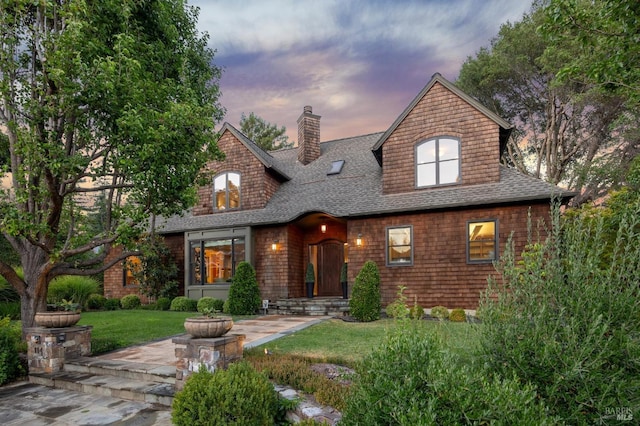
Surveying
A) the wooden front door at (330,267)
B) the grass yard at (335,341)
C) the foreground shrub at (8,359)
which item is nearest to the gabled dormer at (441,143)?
the wooden front door at (330,267)

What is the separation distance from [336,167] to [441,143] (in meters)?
5.03

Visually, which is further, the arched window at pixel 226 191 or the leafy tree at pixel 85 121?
the arched window at pixel 226 191

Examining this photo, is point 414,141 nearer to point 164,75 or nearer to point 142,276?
point 164,75

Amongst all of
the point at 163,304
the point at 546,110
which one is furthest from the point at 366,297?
the point at 546,110

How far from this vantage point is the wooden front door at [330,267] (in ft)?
47.5

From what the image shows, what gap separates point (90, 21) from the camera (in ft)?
21.3

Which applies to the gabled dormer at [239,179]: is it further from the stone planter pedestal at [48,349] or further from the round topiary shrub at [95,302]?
the stone planter pedestal at [48,349]

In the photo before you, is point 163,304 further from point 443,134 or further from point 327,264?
point 443,134

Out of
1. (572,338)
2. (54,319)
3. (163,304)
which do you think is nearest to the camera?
(572,338)

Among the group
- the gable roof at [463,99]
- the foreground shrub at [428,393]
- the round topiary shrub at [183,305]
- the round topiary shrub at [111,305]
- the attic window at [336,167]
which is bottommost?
the round topiary shrub at [111,305]

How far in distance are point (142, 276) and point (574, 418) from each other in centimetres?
1625

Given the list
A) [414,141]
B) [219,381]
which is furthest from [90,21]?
[414,141]

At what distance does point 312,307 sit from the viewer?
1238 centimetres

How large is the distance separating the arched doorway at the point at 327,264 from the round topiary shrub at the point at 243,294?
3029 mm
